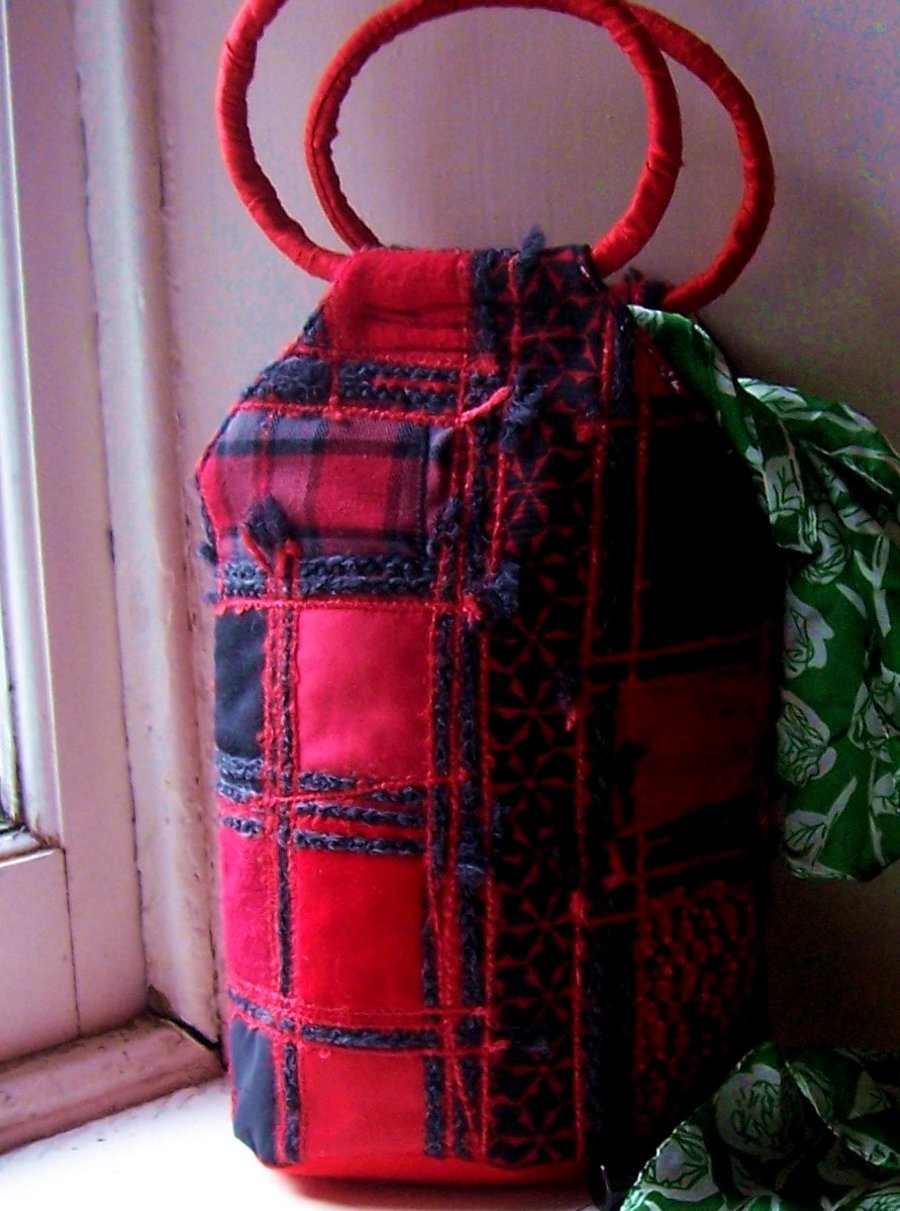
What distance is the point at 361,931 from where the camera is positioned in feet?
1.84

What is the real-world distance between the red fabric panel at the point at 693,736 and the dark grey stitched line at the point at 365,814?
0.10 m

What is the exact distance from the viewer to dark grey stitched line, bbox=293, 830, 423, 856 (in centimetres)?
55

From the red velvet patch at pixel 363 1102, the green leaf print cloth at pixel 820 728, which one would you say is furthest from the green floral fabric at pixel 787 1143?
the red velvet patch at pixel 363 1102

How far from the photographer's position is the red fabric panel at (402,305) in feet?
1.86

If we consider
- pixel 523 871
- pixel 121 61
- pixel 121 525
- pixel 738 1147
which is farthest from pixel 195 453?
pixel 738 1147

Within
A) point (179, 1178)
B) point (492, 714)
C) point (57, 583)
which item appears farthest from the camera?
point (57, 583)

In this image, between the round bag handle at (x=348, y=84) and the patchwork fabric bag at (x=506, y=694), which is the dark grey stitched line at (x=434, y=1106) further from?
the round bag handle at (x=348, y=84)

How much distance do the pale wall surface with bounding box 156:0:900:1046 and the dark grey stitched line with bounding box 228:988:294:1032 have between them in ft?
0.82

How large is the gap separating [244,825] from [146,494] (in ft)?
0.89

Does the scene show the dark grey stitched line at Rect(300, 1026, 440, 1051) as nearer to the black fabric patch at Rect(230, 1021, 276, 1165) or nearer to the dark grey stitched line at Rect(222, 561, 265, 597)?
the black fabric patch at Rect(230, 1021, 276, 1165)

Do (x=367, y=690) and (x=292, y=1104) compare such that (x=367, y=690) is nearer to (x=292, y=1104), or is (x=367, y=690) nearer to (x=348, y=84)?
(x=292, y=1104)

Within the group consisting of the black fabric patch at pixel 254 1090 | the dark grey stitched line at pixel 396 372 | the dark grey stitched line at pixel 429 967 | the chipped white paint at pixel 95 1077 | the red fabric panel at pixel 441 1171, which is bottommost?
the chipped white paint at pixel 95 1077

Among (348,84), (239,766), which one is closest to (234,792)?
(239,766)

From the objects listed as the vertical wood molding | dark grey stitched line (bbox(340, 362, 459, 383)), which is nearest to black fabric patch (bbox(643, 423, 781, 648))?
dark grey stitched line (bbox(340, 362, 459, 383))
